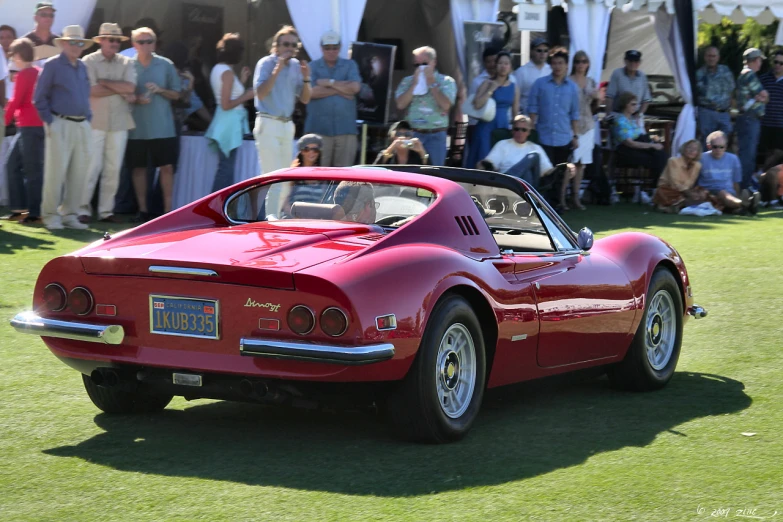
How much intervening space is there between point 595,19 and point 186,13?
5.65m

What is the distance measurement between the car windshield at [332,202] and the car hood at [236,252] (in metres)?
0.22

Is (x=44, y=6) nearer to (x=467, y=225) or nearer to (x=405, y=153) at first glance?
(x=405, y=153)

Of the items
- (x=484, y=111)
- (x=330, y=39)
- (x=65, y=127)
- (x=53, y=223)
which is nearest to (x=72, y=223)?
(x=53, y=223)

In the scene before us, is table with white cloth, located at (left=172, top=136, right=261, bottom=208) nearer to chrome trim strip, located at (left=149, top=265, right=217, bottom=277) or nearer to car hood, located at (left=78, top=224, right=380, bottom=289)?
car hood, located at (left=78, top=224, right=380, bottom=289)

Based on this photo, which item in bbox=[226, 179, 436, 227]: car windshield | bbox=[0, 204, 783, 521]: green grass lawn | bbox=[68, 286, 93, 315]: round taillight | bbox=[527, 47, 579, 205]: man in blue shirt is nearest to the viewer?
bbox=[0, 204, 783, 521]: green grass lawn

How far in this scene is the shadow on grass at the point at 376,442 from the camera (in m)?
4.90

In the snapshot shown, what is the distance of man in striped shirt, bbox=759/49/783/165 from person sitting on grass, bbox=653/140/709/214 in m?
3.67

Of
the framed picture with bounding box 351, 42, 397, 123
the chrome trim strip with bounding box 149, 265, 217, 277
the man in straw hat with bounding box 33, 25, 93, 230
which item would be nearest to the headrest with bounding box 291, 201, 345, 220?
the chrome trim strip with bounding box 149, 265, 217, 277

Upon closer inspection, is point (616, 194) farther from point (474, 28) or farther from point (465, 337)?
point (465, 337)

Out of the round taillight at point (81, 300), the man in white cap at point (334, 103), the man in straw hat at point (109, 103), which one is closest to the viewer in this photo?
the round taillight at point (81, 300)

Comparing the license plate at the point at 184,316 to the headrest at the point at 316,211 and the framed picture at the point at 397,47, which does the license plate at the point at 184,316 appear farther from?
the framed picture at the point at 397,47

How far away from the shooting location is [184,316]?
17.0 feet

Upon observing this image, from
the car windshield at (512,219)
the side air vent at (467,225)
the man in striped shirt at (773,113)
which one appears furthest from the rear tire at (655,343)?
the man in striped shirt at (773,113)

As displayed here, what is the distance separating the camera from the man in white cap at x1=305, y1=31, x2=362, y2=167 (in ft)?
46.1
